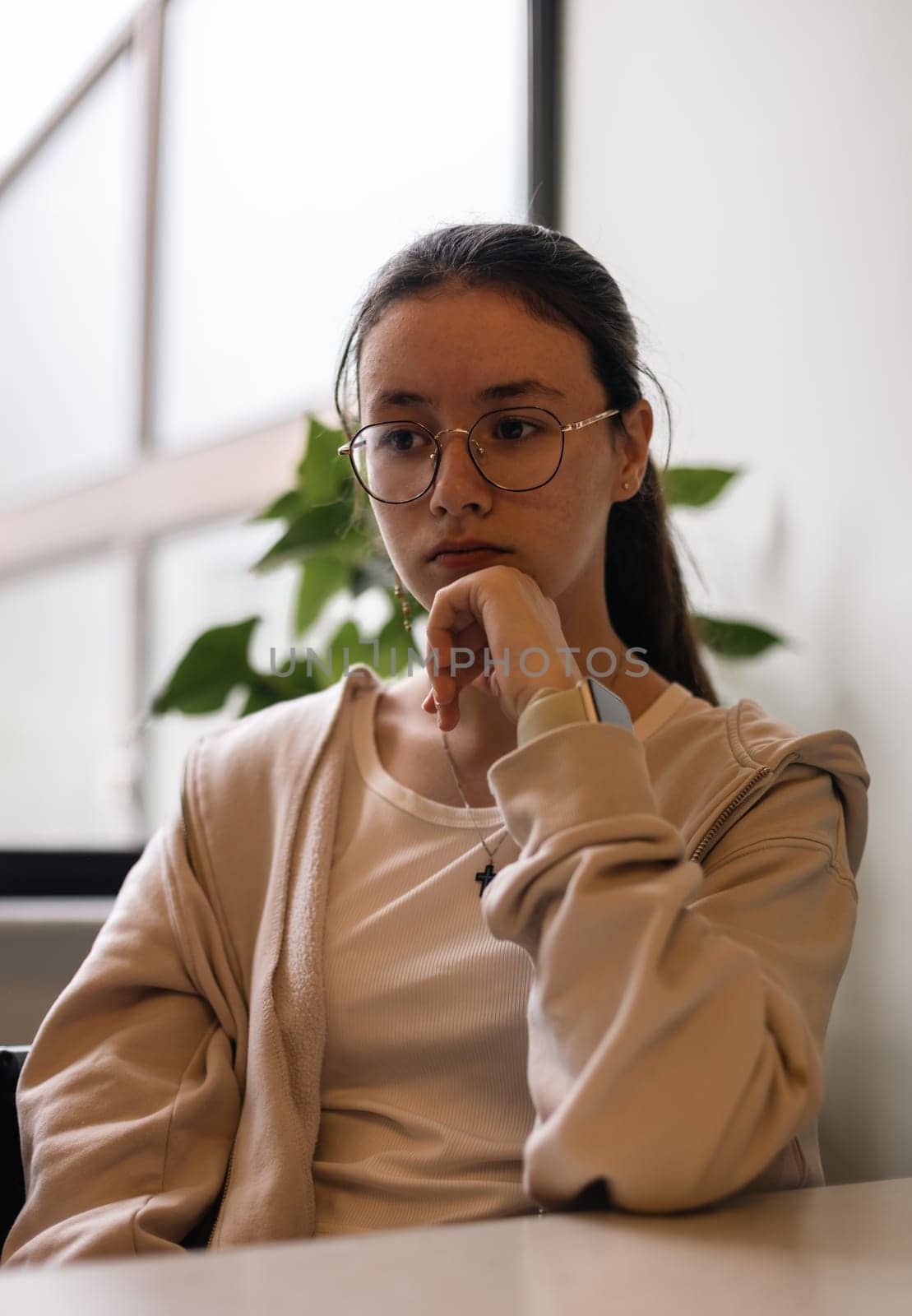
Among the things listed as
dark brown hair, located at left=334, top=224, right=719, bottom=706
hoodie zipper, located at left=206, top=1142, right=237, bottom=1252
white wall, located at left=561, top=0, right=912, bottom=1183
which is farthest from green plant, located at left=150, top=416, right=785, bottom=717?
hoodie zipper, located at left=206, top=1142, right=237, bottom=1252

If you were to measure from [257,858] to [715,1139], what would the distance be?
637 mm

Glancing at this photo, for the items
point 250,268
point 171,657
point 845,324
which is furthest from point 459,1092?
point 250,268

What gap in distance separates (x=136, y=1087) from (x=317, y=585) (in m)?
0.97

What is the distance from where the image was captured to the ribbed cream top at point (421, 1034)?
3.61 feet

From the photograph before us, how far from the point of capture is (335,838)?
1.32 meters

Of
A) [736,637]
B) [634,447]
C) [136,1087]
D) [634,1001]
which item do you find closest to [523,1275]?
[634,1001]

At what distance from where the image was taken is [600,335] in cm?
129

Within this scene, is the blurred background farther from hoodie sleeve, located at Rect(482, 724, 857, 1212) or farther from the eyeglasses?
hoodie sleeve, located at Rect(482, 724, 857, 1212)

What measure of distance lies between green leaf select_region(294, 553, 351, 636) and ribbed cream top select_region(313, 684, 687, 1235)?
749mm

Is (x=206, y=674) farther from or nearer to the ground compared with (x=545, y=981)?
farther from the ground

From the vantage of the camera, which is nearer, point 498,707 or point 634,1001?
point 634,1001

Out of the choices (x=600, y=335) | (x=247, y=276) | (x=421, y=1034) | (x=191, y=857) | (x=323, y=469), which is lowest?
(x=421, y=1034)

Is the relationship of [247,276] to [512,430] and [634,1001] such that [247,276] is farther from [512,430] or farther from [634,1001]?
[634,1001]

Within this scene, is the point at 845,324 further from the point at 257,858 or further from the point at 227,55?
the point at 227,55
